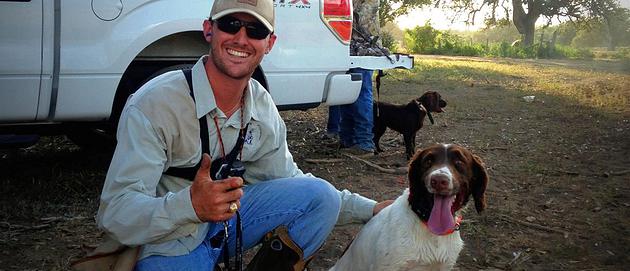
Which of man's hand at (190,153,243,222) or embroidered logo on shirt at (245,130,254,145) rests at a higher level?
embroidered logo on shirt at (245,130,254,145)

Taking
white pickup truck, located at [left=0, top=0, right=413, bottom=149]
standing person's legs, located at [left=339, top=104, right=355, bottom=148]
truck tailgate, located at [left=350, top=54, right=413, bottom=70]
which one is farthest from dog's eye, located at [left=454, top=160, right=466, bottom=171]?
standing person's legs, located at [left=339, top=104, right=355, bottom=148]

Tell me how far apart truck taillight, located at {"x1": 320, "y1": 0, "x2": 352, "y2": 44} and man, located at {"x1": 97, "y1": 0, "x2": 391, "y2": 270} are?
2.20 metres

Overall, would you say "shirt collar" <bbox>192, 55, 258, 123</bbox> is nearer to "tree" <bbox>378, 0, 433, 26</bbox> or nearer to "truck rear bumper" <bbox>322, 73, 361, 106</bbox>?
"truck rear bumper" <bbox>322, 73, 361, 106</bbox>

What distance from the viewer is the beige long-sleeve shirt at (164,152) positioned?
2121 mm

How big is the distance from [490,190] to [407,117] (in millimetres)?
1623

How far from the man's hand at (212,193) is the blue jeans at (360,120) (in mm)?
4504

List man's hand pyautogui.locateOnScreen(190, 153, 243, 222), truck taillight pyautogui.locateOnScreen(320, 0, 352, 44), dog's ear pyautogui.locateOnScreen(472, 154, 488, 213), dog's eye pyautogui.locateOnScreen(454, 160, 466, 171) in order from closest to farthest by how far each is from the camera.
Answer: man's hand pyautogui.locateOnScreen(190, 153, 243, 222), dog's eye pyautogui.locateOnScreen(454, 160, 466, 171), dog's ear pyautogui.locateOnScreen(472, 154, 488, 213), truck taillight pyautogui.locateOnScreen(320, 0, 352, 44)

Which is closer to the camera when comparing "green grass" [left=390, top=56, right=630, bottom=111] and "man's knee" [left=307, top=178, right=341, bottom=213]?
"man's knee" [left=307, top=178, right=341, bottom=213]

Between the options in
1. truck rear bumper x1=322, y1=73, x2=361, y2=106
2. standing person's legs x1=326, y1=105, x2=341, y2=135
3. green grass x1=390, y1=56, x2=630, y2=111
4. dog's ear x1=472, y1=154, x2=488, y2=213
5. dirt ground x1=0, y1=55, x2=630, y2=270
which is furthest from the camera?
green grass x1=390, y1=56, x2=630, y2=111

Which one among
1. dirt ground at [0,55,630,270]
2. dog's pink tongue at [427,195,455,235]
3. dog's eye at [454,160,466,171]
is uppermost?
dog's eye at [454,160,466,171]

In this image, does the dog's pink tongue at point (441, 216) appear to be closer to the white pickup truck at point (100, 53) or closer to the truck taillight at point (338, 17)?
the white pickup truck at point (100, 53)

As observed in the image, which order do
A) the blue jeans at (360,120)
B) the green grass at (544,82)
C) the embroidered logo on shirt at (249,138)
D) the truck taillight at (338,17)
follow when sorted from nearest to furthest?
1. the embroidered logo on shirt at (249,138)
2. the truck taillight at (338,17)
3. the blue jeans at (360,120)
4. the green grass at (544,82)

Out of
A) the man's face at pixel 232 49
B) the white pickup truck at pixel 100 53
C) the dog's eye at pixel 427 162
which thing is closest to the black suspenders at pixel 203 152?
the man's face at pixel 232 49

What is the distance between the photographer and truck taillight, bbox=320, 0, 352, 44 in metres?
4.91
